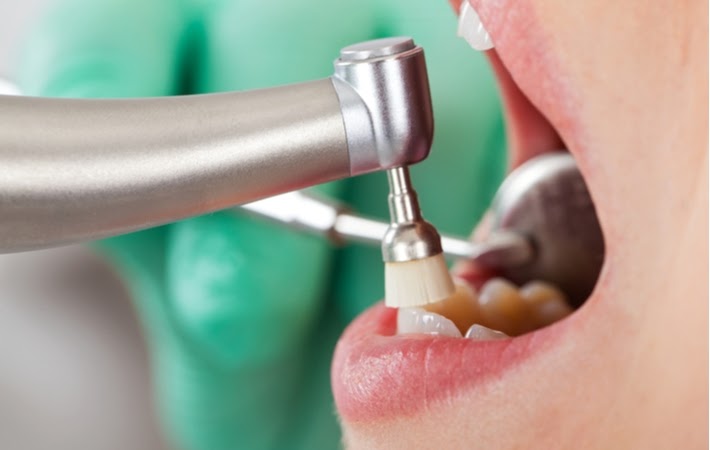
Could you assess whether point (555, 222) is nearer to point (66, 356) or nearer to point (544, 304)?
point (544, 304)

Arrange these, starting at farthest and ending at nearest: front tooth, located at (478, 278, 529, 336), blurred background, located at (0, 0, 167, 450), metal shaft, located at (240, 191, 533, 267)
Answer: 1. blurred background, located at (0, 0, 167, 450)
2. metal shaft, located at (240, 191, 533, 267)
3. front tooth, located at (478, 278, 529, 336)

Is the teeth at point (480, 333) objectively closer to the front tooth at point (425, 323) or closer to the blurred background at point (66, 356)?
the front tooth at point (425, 323)

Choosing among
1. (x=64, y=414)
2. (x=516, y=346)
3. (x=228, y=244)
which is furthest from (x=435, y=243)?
(x=64, y=414)

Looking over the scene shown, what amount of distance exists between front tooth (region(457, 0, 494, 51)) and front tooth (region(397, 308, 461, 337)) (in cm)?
10

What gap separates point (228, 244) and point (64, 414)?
343 millimetres

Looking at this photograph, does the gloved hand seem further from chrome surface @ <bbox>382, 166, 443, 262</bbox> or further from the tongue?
chrome surface @ <bbox>382, 166, 443, 262</bbox>

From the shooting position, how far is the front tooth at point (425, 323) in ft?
1.32

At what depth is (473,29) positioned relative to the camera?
15.5 inches

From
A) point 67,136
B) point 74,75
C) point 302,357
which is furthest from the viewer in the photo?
point 302,357

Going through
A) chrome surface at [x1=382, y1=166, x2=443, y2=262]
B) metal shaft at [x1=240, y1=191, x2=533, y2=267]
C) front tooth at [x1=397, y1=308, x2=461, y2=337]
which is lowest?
front tooth at [x1=397, y1=308, x2=461, y2=337]

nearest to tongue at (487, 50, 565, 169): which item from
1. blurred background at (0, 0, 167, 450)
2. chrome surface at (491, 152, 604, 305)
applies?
chrome surface at (491, 152, 604, 305)

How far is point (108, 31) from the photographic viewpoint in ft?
2.28

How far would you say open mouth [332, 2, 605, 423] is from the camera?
361 mm

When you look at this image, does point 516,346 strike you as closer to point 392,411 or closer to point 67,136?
point 392,411
